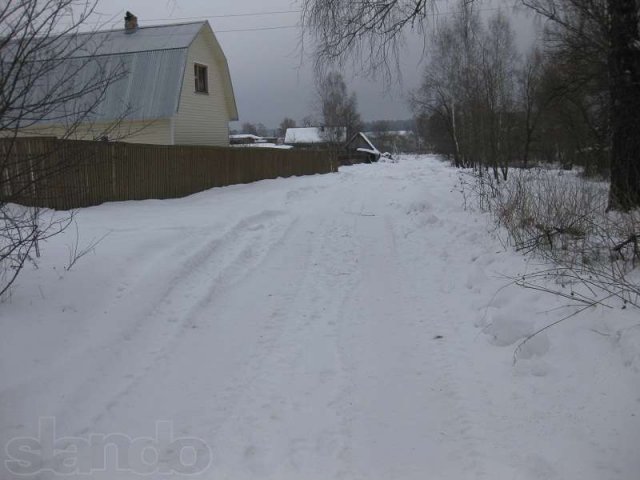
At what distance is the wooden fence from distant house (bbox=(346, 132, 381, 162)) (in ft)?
139

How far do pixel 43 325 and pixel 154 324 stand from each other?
1017 mm

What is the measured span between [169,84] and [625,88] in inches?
657

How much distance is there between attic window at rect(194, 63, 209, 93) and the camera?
79.2 feet

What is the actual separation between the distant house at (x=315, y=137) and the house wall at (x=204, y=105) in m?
34.2

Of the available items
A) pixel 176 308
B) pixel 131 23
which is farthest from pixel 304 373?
pixel 131 23

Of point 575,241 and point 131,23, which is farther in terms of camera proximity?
point 131,23

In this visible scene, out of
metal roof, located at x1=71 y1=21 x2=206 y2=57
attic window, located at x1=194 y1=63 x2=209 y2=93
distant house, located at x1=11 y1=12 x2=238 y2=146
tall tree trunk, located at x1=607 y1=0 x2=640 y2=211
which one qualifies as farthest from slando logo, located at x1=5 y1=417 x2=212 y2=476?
attic window, located at x1=194 y1=63 x2=209 y2=93

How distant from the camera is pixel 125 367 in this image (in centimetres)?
446

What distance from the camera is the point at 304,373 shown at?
440 cm

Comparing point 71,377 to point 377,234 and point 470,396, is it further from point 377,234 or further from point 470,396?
point 377,234

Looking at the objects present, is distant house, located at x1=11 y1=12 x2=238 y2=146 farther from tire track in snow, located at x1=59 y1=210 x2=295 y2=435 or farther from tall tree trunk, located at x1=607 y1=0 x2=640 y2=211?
tall tree trunk, located at x1=607 y1=0 x2=640 y2=211

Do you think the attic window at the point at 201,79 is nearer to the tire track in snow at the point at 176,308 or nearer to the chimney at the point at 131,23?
the chimney at the point at 131,23

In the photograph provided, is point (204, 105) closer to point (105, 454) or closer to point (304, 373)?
point (304, 373)

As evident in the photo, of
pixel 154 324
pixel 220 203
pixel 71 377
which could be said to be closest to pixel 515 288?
pixel 154 324
